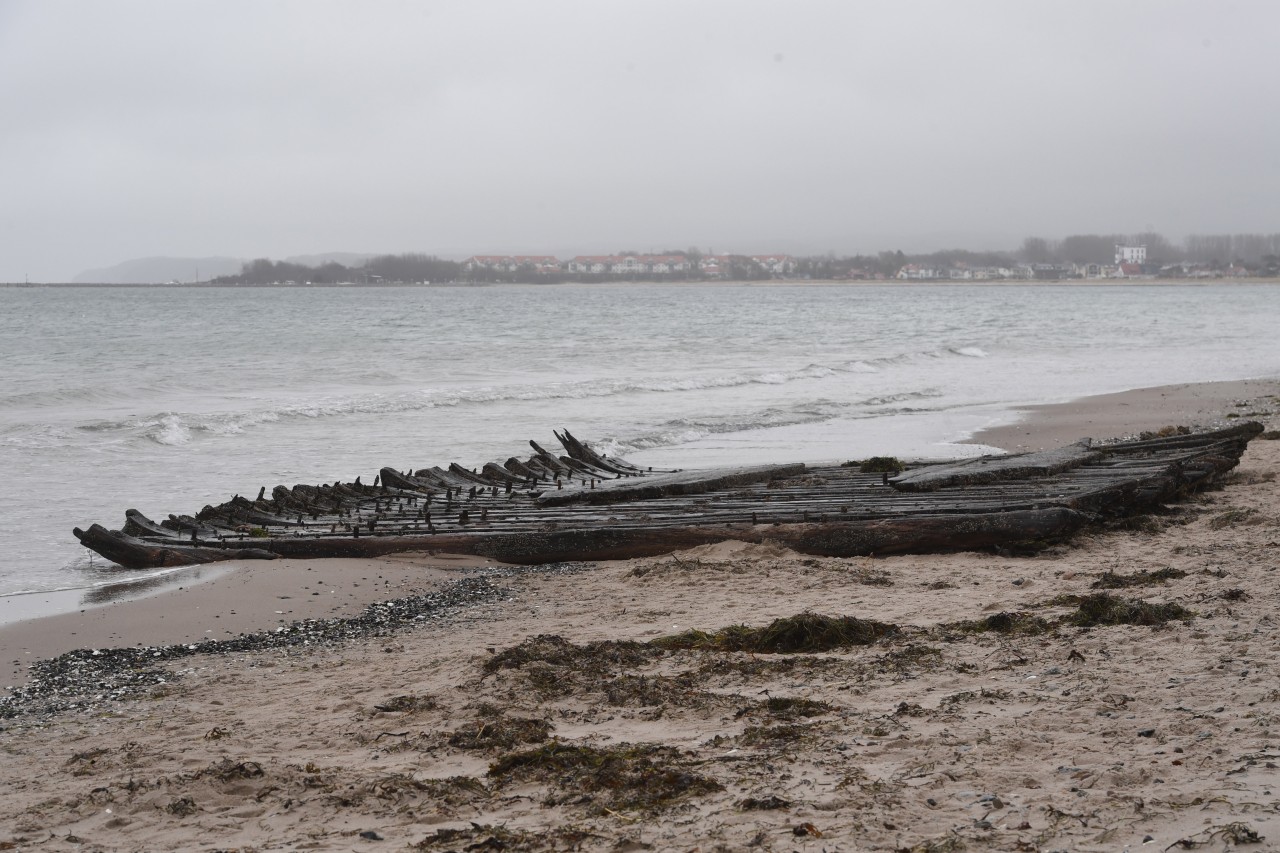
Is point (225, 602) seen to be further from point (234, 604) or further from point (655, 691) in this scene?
point (655, 691)

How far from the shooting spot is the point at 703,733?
4766 mm

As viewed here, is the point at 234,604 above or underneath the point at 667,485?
underneath

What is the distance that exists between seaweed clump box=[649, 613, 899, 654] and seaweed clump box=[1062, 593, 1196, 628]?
103cm

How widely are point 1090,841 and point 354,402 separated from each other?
22.0 metres

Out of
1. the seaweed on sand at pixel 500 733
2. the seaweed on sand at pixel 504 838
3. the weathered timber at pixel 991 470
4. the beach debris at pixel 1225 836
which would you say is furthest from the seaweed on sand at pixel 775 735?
the weathered timber at pixel 991 470

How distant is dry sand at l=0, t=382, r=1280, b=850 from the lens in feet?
12.4

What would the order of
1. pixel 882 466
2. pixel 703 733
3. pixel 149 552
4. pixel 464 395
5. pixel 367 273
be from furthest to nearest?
pixel 367 273 → pixel 464 395 → pixel 882 466 → pixel 149 552 → pixel 703 733

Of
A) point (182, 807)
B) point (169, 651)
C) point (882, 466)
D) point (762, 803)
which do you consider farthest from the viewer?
point (882, 466)

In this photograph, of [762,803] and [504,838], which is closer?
[504,838]

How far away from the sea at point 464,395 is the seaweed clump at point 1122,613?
683cm

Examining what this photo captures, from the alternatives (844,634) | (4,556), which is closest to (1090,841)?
(844,634)

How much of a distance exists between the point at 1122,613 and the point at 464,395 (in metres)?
20.5

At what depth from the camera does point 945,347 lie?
40.9 m

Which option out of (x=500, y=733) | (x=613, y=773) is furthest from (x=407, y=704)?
(x=613, y=773)
